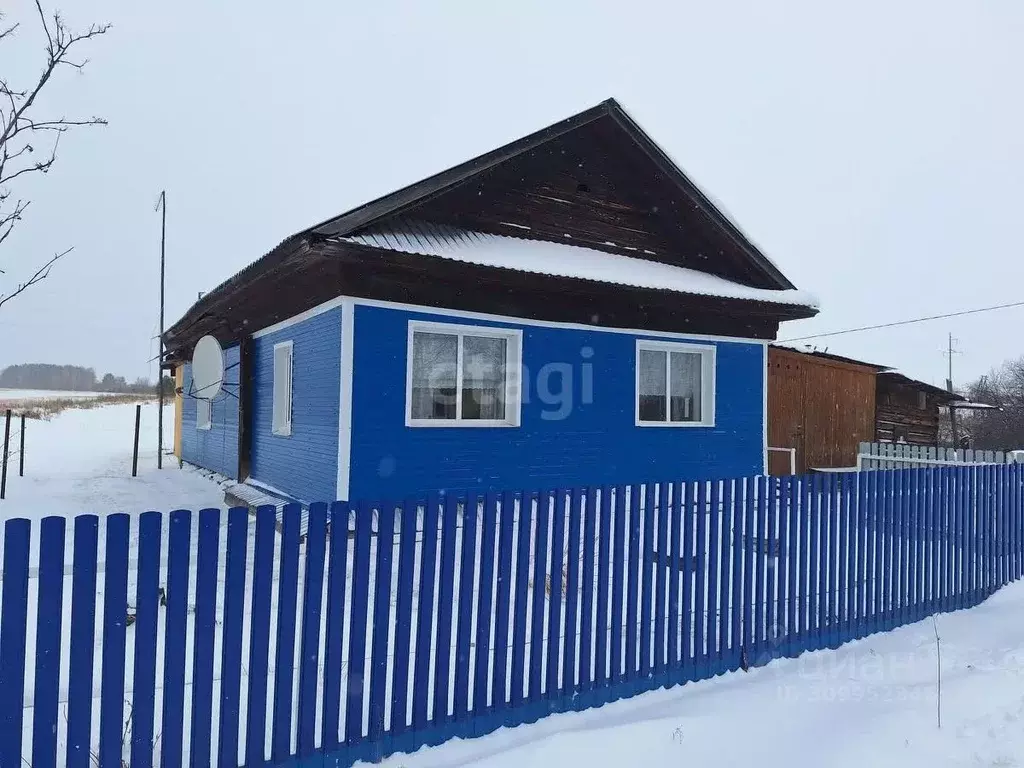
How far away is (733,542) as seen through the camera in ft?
16.0

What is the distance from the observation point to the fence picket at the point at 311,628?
3.21 meters

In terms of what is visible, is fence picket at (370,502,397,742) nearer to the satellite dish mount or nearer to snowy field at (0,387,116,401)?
the satellite dish mount

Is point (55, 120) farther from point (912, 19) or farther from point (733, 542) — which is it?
point (912, 19)

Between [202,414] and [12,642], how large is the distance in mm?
13944

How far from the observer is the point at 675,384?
10.3 m

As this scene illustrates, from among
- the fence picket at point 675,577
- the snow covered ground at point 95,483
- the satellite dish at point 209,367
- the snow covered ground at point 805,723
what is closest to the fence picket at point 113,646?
the snow covered ground at point 805,723

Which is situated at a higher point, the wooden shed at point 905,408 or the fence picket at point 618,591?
the wooden shed at point 905,408

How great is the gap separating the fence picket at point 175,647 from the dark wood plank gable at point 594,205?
19.5ft

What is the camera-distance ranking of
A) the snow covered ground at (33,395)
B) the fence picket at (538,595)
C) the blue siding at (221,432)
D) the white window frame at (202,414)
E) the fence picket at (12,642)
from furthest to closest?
the snow covered ground at (33,395) → the white window frame at (202,414) → the blue siding at (221,432) → the fence picket at (538,595) → the fence picket at (12,642)

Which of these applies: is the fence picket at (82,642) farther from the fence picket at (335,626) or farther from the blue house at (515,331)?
the blue house at (515,331)

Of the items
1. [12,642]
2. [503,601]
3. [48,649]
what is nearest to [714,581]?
[503,601]

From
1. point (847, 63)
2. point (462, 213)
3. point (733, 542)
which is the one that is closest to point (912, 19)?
point (847, 63)

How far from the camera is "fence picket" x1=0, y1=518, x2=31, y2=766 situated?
2.64 m

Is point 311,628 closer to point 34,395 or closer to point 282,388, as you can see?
point 282,388
